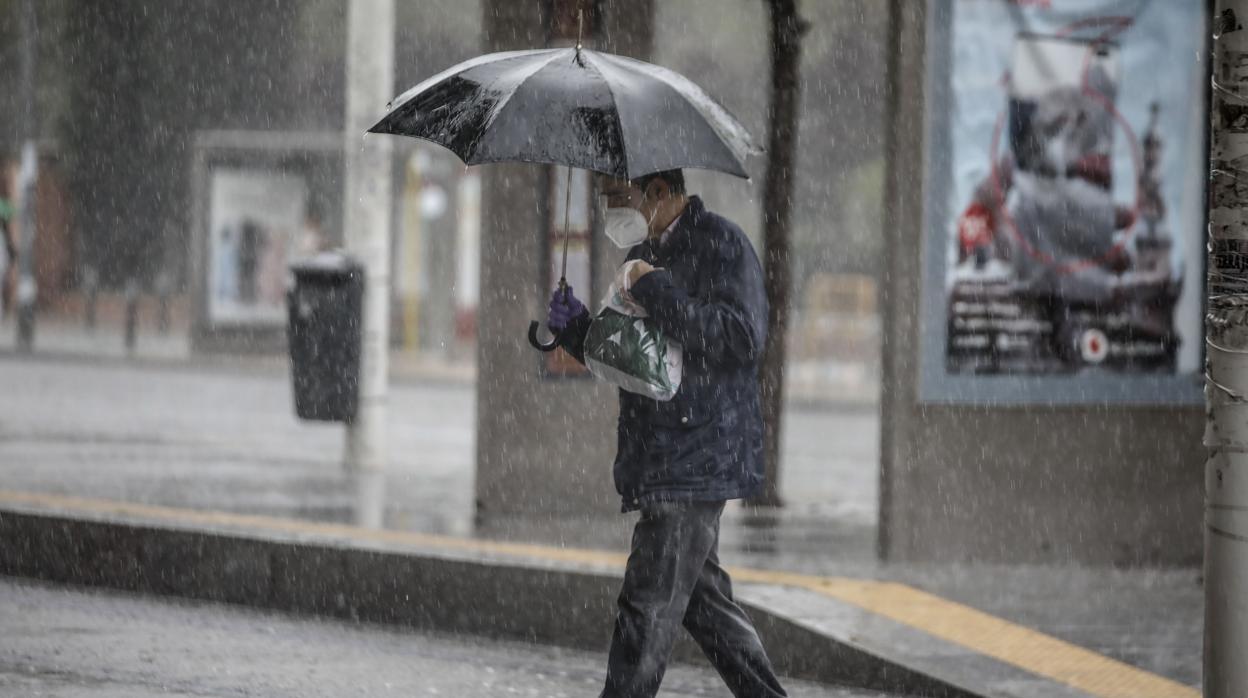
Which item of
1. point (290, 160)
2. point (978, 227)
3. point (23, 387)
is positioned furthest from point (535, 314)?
point (290, 160)

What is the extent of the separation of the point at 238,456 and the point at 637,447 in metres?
8.23

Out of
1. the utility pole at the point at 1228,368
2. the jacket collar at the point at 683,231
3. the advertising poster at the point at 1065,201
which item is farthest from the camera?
the advertising poster at the point at 1065,201

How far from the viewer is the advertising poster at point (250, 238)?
26.4 meters

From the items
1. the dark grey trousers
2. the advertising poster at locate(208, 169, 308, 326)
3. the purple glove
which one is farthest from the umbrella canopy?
the advertising poster at locate(208, 169, 308, 326)

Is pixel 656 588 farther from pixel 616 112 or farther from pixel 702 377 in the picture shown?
pixel 616 112

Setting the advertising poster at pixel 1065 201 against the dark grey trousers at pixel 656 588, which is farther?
the advertising poster at pixel 1065 201

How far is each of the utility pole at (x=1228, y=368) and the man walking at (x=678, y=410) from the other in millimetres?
1175

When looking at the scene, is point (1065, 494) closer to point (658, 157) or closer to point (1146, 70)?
point (1146, 70)

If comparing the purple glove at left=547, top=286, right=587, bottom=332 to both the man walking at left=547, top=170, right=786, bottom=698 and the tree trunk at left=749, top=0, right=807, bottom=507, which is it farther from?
the tree trunk at left=749, top=0, right=807, bottom=507

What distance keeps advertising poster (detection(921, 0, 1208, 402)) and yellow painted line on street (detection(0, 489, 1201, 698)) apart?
148cm

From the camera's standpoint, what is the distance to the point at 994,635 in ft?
23.5

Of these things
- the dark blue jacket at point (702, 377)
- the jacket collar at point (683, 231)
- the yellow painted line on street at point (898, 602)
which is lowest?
the yellow painted line on street at point (898, 602)

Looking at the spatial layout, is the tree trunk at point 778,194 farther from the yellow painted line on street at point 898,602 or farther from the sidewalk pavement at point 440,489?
the yellow painted line on street at point 898,602

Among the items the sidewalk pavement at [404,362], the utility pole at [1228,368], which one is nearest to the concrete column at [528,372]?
the utility pole at [1228,368]
